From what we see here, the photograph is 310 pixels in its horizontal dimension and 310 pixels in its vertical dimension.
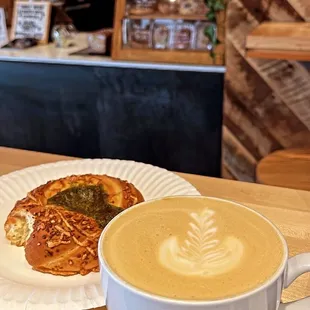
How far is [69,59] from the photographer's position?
247cm

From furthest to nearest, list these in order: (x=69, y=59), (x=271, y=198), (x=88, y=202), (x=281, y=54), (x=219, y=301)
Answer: (x=69, y=59), (x=281, y=54), (x=271, y=198), (x=88, y=202), (x=219, y=301)

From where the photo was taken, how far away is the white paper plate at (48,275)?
0.65m

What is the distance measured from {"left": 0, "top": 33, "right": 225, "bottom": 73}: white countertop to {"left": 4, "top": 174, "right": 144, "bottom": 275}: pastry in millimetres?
1455

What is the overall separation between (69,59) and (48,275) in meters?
1.88

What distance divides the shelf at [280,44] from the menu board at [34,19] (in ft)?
4.85

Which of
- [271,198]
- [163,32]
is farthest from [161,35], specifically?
[271,198]

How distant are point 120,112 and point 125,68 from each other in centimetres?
23

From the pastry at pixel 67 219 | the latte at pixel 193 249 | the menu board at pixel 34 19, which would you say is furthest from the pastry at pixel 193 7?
the latte at pixel 193 249

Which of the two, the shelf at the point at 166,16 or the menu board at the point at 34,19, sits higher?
the shelf at the point at 166,16

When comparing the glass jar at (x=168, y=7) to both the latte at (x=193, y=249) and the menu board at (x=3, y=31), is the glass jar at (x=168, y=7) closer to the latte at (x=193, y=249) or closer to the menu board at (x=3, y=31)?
the menu board at (x=3, y=31)

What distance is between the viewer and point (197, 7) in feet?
7.50

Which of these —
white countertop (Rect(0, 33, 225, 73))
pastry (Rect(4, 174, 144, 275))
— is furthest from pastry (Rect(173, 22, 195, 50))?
Result: pastry (Rect(4, 174, 144, 275))

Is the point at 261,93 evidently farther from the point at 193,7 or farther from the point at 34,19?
the point at 34,19

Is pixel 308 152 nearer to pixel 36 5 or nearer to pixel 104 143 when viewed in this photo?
pixel 104 143
